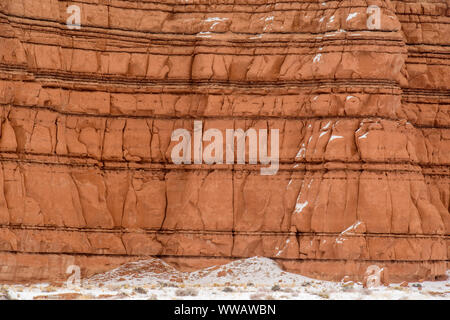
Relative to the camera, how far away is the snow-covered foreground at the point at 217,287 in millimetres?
24094

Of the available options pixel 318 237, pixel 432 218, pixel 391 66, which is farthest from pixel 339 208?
pixel 391 66

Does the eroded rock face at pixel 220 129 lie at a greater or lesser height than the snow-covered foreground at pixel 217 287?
greater

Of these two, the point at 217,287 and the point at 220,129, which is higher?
the point at 220,129

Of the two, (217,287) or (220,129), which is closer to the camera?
(217,287)

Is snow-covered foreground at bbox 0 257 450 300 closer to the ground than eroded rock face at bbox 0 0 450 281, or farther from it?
closer to the ground

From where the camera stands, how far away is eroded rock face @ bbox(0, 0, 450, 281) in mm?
27000

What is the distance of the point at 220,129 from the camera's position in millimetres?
28719

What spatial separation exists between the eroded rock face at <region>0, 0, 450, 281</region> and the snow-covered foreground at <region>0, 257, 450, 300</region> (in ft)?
1.65

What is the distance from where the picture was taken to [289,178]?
2816cm

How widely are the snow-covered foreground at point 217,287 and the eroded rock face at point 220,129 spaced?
50cm

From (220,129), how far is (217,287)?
211 inches

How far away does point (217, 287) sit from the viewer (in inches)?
1024

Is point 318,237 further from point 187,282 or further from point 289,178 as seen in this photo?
point 187,282

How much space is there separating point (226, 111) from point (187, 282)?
5.63 m
